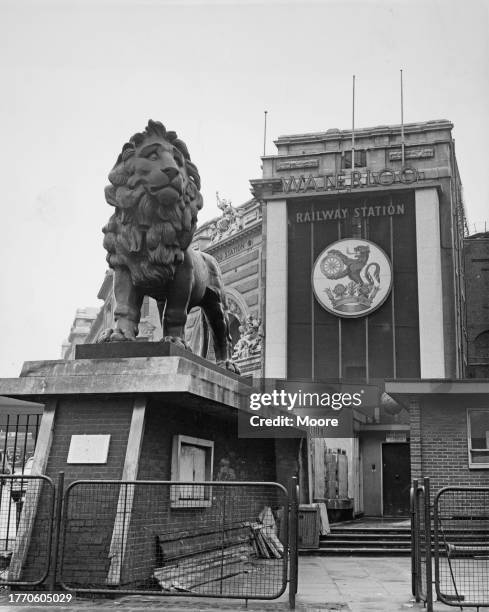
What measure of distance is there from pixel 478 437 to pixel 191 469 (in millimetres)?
9018

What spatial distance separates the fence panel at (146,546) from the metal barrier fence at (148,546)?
11mm

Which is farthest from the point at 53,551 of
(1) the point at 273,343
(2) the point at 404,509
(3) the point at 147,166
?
(1) the point at 273,343

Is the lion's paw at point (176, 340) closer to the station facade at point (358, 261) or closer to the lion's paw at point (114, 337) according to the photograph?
the lion's paw at point (114, 337)

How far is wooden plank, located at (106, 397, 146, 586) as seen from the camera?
8.88 m

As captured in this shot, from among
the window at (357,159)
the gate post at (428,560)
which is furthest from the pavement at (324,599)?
the window at (357,159)

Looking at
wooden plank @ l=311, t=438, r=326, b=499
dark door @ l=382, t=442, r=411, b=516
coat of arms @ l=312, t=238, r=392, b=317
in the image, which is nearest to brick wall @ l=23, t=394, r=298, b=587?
wooden plank @ l=311, t=438, r=326, b=499

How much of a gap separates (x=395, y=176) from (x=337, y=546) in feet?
87.7

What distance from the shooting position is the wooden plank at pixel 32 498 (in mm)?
9289

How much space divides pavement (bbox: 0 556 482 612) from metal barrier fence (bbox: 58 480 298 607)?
0.42 ft

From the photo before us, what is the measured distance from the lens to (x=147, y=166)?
10812 millimetres

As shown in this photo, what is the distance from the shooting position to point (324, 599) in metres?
9.19

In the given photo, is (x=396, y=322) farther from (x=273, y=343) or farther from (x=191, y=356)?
(x=191, y=356)

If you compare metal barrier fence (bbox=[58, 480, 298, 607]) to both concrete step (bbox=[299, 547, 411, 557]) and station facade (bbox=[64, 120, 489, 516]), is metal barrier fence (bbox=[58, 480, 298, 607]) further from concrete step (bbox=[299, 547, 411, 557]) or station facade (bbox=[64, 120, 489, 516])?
station facade (bbox=[64, 120, 489, 516])

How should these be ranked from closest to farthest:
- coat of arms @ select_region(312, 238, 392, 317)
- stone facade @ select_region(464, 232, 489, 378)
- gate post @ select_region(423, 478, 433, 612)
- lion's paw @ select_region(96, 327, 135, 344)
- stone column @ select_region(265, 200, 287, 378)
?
1. gate post @ select_region(423, 478, 433, 612)
2. lion's paw @ select_region(96, 327, 135, 344)
3. coat of arms @ select_region(312, 238, 392, 317)
4. stone column @ select_region(265, 200, 287, 378)
5. stone facade @ select_region(464, 232, 489, 378)
